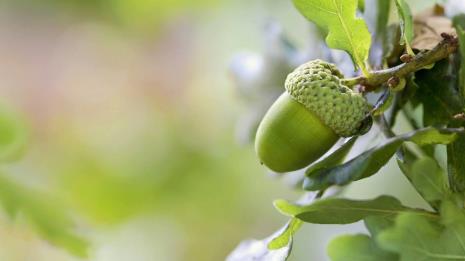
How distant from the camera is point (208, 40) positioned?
284cm

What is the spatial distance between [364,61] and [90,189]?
1.63m

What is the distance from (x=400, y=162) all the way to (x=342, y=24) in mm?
143

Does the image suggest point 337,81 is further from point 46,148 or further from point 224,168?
point 46,148

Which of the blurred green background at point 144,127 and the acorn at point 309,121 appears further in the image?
the blurred green background at point 144,127

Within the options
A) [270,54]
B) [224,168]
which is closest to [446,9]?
[270,54]

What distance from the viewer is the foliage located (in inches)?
20.1

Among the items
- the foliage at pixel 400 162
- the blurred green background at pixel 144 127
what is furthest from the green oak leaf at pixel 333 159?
the blurred green background at pixel 144 127

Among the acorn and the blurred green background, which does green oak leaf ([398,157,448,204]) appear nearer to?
the acorn

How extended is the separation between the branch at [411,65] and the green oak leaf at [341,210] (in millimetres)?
119

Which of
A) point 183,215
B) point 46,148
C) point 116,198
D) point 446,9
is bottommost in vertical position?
point 446,9

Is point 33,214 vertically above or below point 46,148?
below

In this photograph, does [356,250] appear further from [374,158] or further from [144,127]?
[144,127]

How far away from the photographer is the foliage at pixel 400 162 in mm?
509

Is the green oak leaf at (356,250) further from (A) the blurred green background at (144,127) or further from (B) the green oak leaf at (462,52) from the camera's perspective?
(A) the blurred green background at (144,127)
